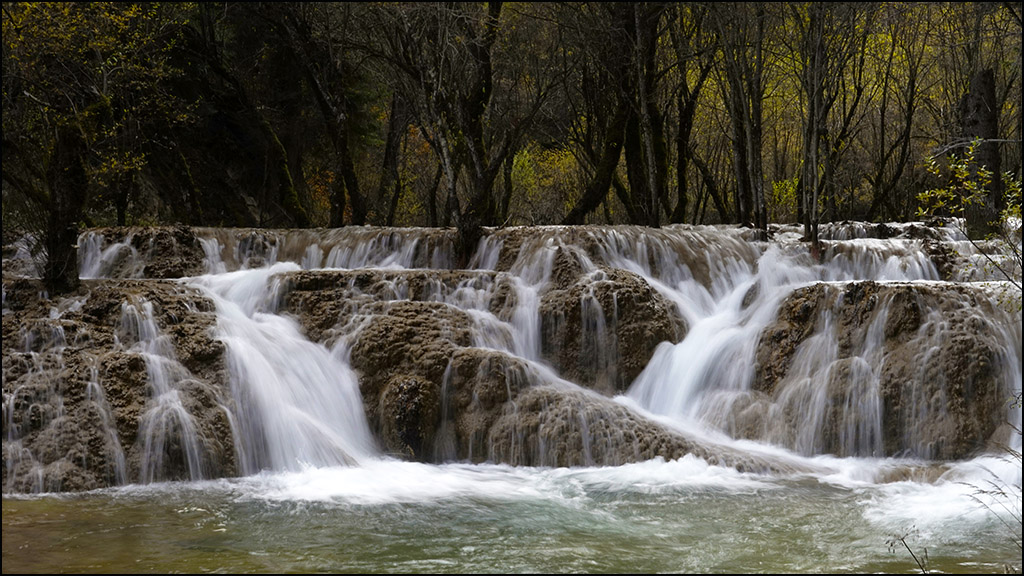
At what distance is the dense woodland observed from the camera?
12789 mm

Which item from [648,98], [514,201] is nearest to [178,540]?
[648,98]

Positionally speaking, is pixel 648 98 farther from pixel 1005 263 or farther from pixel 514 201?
pixel 514 201

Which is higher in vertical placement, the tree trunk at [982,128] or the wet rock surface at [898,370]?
the tree trunk at [982,128]

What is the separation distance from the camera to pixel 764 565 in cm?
599

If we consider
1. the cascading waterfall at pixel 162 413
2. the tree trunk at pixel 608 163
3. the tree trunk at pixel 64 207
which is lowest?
the cascading waterfall at pixel 162 413

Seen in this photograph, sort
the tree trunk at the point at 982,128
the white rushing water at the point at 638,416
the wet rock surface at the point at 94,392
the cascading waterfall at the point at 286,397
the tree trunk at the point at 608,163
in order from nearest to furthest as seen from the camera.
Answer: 1. the white rushing water at the point at 638,416
2. the wet rock surface at the point at 94,392
3. the cascading waterfall at the point at 286,397
4. the tree trunk at the point at 982,128
5. the tree trunk at the point at 608,163

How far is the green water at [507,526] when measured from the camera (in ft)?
19.5

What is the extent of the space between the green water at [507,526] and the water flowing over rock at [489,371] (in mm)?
729

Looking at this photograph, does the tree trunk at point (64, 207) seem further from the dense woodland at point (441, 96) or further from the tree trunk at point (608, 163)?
the tree trunk at point (608, 163)

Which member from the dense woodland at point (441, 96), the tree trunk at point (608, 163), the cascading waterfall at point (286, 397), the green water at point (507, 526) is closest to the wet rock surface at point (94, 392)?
the cascading waterfall at point (286, 397)

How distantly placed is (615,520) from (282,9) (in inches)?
722

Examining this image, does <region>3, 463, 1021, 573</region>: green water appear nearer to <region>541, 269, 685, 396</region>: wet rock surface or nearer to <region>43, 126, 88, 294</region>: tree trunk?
<region>541, 269, 685, 396</region>: wet rock surface

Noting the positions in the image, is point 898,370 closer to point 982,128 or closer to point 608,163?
point 982,128

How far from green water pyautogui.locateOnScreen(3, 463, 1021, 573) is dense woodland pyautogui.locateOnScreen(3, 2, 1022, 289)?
16.6 ft
